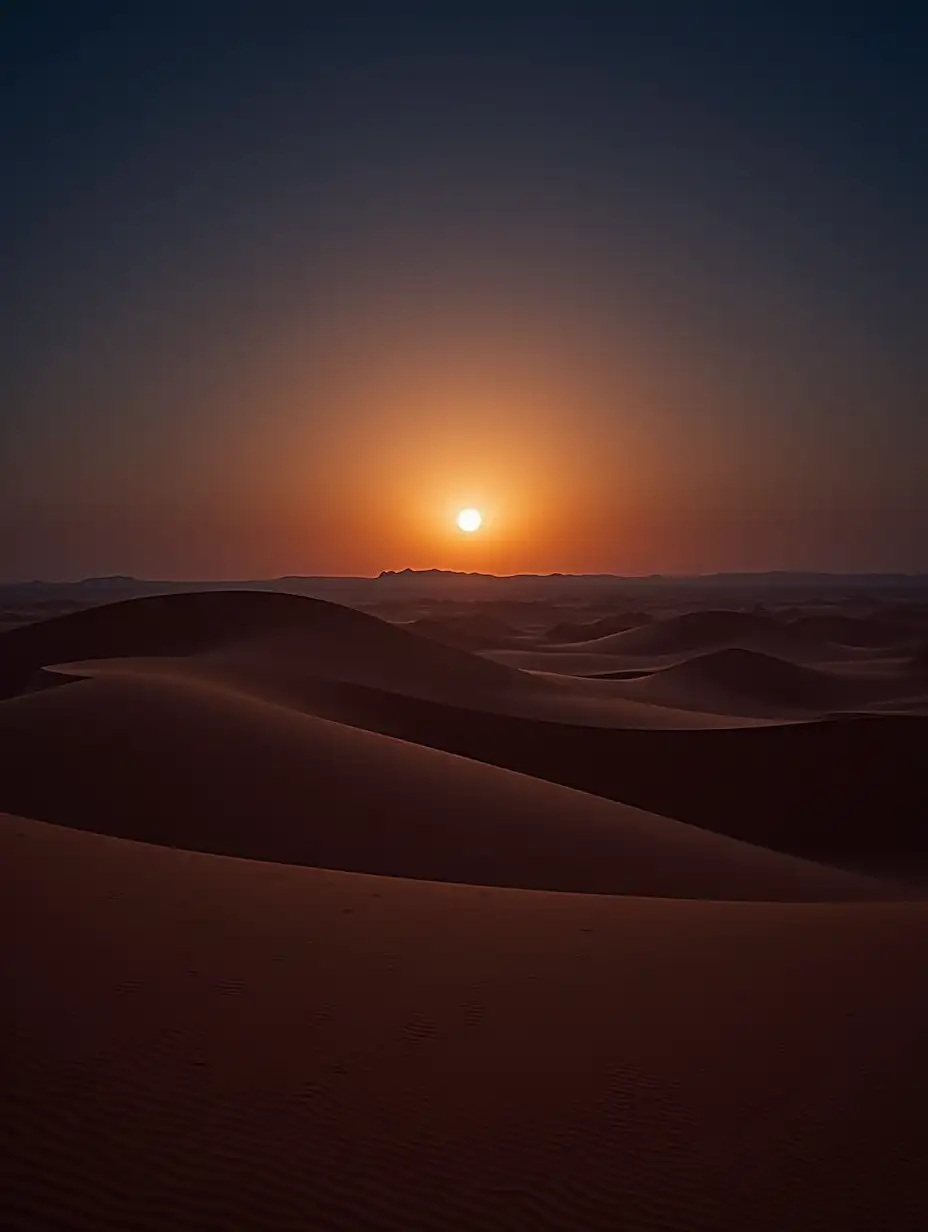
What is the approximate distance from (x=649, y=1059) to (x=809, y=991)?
1283 millimetres

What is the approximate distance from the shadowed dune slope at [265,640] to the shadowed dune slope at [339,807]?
1121cm

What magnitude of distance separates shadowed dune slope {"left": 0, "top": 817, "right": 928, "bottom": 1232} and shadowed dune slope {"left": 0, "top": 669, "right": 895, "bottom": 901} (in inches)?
105

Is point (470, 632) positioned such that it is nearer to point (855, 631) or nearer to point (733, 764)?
point (855, 631)

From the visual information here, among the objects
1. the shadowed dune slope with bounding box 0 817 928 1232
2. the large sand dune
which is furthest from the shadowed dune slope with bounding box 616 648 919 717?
the shadowed dune slope with bounding box 0 817 928 1232

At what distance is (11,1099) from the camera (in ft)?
10.6

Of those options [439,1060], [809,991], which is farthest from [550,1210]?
[809,991]

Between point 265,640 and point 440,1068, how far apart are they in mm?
23715

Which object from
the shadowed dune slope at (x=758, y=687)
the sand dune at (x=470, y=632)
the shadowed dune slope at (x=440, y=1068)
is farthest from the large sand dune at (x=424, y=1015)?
the sand dune at (x=470, y=632)

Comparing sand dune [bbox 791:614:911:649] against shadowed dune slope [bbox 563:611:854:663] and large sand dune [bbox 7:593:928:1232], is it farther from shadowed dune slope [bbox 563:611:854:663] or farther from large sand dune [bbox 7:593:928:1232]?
large sand dune [bbox 7:593:928:1232]

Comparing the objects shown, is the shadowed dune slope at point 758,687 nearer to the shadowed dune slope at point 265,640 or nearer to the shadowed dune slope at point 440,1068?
the shadowed dune slope at point 265,640

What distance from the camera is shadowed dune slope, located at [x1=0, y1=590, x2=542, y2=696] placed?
80.4ft

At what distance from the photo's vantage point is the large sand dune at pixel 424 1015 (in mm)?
3027

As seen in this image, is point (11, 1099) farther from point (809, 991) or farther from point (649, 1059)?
point (809, 991)

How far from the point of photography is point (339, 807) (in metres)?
9.55
